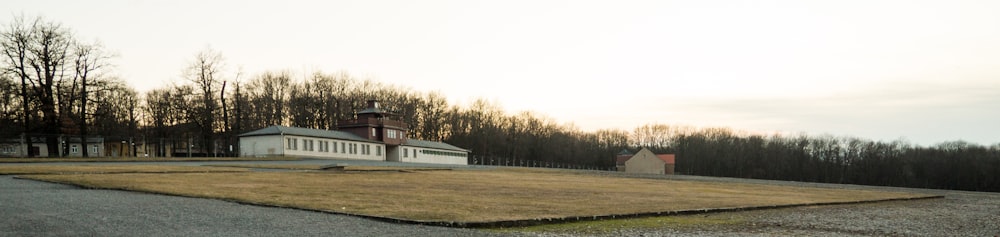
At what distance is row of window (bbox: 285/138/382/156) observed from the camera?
71875 millimetres

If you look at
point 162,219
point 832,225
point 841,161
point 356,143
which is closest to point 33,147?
point 356,143

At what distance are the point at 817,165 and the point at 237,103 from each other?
109455 mm

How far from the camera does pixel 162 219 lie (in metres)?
15.5

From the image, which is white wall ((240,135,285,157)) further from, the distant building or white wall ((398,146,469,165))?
white wall ((398,146,469,165))

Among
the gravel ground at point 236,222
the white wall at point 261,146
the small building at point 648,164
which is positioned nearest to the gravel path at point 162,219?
the gravel ground at point 236,222

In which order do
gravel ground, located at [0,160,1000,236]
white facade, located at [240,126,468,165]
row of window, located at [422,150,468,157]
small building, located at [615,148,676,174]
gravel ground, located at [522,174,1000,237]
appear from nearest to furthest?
gravel ground, located at [0,160,1000,236]
gravel ground, located at [522,174,1000,237]
white facade, located at [240,126,468,165]
row of window, located at [422,150,468,157]
small building, located at [615,148,676,174]

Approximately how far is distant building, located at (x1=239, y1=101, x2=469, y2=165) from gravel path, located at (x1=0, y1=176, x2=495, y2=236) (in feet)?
165

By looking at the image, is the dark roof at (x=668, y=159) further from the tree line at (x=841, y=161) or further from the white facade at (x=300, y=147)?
the white facade at (x=300, y=147)

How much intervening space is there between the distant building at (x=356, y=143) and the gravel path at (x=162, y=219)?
50.4 metres

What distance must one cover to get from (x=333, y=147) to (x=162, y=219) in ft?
210

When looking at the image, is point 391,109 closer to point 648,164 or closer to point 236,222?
point 648,164

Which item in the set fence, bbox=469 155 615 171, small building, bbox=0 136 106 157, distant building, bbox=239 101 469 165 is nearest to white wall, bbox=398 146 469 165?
distant building, bbox=239 101 469 165

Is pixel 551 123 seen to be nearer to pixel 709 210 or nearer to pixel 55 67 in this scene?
pixel 55 67

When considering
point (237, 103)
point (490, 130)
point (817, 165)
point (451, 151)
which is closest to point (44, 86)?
point (237, 103)
